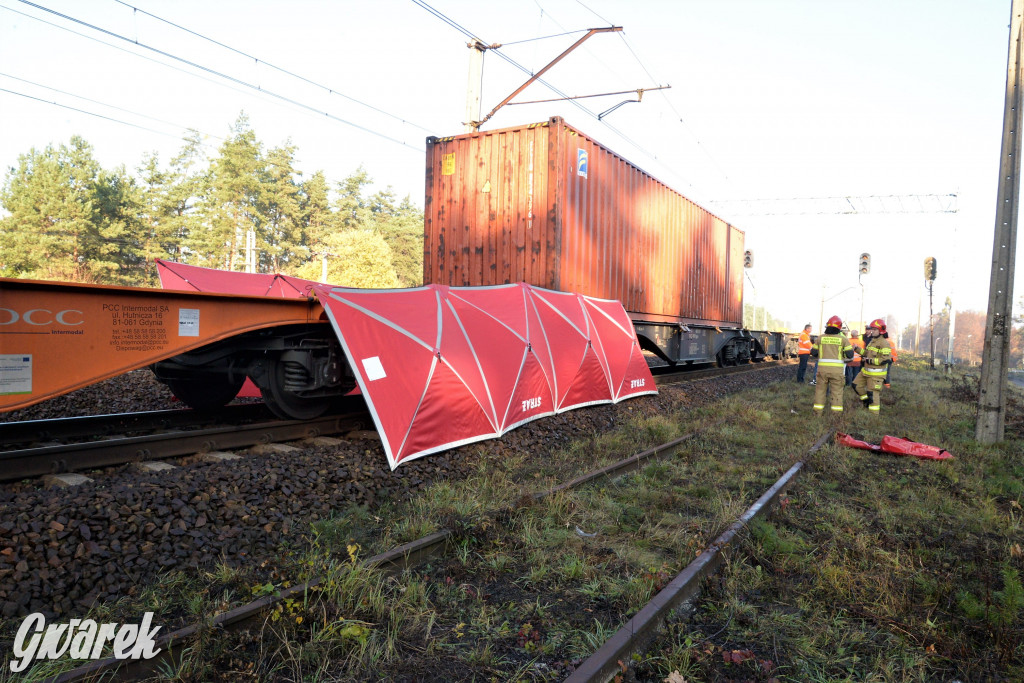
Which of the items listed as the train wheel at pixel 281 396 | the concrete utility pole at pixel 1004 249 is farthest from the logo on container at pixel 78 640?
the concrete utility pole at pixel 1004 249

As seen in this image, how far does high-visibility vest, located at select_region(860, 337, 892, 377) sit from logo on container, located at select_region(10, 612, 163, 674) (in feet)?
36.7

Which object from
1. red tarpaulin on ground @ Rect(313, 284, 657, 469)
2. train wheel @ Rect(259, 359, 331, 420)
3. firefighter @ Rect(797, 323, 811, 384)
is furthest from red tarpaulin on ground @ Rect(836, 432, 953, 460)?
firefighter @ Rect(797, 323, 811, 384)

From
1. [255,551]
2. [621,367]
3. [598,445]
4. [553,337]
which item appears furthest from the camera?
[621,367]

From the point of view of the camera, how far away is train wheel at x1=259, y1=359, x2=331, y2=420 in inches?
245

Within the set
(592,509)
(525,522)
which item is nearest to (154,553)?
(525,522)

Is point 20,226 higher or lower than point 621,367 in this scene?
higher

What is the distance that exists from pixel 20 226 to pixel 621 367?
1584 inches

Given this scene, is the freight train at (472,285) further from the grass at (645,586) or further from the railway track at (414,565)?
the railway track at (414,565)

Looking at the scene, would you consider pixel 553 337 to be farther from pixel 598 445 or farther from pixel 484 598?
pixel 484 598

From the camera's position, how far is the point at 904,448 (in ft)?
22.8

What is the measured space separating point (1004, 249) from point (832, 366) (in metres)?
3.09

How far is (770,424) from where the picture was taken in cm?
889

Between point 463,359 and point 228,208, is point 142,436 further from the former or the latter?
point 228,208

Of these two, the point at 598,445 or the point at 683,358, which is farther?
the point at 683,358
